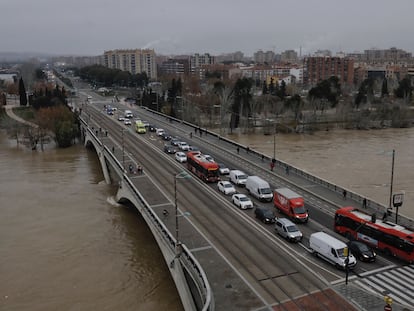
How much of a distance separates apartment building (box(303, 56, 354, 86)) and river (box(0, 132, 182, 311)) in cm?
11985

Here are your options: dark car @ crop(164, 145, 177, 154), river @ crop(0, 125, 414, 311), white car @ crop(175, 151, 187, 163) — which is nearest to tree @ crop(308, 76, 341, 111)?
river @ crop(0, 125, 414, 311)

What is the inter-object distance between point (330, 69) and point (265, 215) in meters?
134

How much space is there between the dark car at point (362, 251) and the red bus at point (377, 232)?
50 centimetres

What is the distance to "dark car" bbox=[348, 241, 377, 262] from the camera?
70.3 feet

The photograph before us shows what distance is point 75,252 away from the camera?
28.8 metres

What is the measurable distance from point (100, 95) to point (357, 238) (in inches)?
4112

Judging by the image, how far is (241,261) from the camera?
2120 cm

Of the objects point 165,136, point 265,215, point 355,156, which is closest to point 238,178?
point 265,215

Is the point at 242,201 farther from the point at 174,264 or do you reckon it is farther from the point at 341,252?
the point at 341,252

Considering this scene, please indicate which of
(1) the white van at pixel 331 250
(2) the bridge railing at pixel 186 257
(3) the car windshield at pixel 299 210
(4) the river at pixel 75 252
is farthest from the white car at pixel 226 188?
(1) the white van at pixel 331 250

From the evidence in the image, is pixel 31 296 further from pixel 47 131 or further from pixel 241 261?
pixel 47 131

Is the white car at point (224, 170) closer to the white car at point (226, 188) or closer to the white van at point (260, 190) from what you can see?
the white car at point (226, 188)

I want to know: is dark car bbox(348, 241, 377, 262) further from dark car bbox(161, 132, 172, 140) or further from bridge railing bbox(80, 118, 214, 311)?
dark car bbox(161, 132, 172, 140)

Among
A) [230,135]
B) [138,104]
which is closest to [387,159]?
[230,135]
